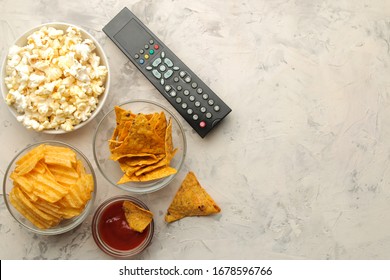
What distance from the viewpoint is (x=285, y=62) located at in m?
1.39

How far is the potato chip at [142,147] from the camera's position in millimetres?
1237

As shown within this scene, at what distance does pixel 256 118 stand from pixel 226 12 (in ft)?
0.98

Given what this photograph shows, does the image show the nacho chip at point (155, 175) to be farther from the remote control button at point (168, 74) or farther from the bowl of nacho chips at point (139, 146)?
the remote control button at point (168, 74)

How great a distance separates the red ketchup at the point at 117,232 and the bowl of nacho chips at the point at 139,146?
0.09m

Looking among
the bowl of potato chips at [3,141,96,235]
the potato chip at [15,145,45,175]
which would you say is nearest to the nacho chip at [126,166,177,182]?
the bowl of potato chips at [3,141,96,235]

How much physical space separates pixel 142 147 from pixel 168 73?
0.22 meters

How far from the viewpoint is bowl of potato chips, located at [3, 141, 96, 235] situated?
1195mm

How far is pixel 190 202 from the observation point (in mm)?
1315

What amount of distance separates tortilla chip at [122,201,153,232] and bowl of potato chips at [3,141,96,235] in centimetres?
9

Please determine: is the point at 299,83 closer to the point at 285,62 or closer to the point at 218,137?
the point at 285,62

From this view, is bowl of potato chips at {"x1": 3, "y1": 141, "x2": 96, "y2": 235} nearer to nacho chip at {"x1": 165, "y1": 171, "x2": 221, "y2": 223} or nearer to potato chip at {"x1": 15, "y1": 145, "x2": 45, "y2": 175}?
potato chip at {"x1": 15, "y1": 145, "x2": 45, "y2": 175}

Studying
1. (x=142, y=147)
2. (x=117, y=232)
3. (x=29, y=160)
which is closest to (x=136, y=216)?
(x=117, y=232)

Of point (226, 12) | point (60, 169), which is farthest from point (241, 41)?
point (60, 169)

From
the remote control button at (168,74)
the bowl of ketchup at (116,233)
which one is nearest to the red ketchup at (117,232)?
the bowl of ketchup at (116,233)
